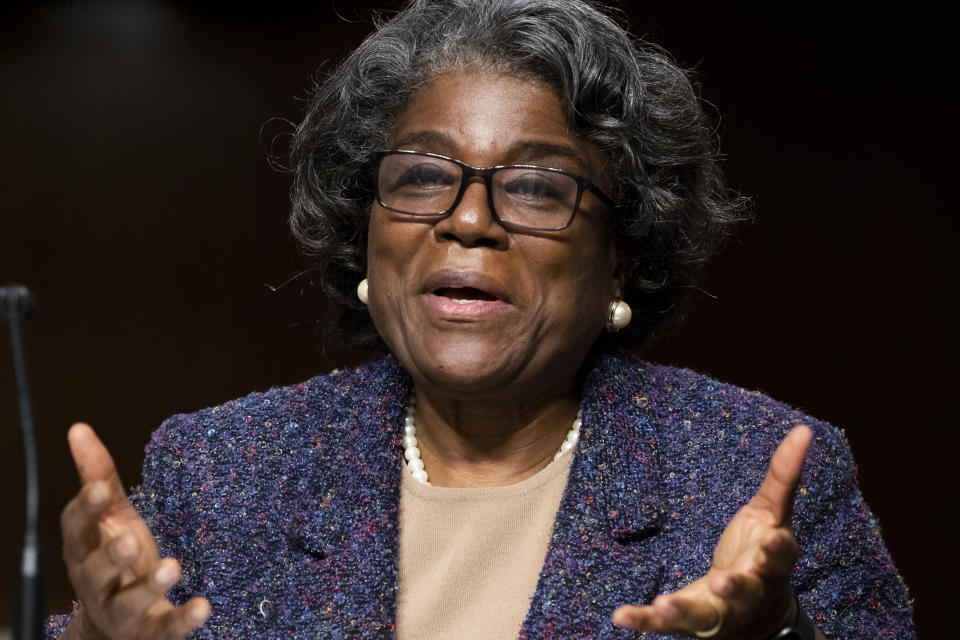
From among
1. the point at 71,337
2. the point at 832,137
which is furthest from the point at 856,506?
the point at 71,337

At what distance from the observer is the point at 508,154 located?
1.76m

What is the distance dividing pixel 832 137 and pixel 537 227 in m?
1.57

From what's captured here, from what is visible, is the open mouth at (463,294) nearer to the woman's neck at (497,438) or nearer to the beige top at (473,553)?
the woman's neck at (497,438)

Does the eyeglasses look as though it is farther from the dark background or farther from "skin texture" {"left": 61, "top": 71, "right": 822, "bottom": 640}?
the dark background

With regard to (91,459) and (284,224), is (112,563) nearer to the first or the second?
(91,459)

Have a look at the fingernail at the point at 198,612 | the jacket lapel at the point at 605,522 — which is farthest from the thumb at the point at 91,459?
the jacket lapel at the point at 605,522

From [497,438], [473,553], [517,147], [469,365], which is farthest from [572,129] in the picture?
[473,553]

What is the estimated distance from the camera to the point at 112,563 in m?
1.28

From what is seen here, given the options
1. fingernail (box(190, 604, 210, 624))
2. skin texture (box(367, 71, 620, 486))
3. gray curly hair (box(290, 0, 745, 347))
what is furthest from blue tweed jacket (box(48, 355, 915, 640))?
fingernail (box(190, 604, 210, 624))

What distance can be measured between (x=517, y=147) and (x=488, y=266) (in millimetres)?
190

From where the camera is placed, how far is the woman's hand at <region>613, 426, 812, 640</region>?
1.24 m

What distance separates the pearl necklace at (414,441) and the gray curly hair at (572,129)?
0.61ft

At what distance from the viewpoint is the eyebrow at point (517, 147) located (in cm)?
177

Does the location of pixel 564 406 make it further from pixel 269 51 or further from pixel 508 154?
pixel 269 51
